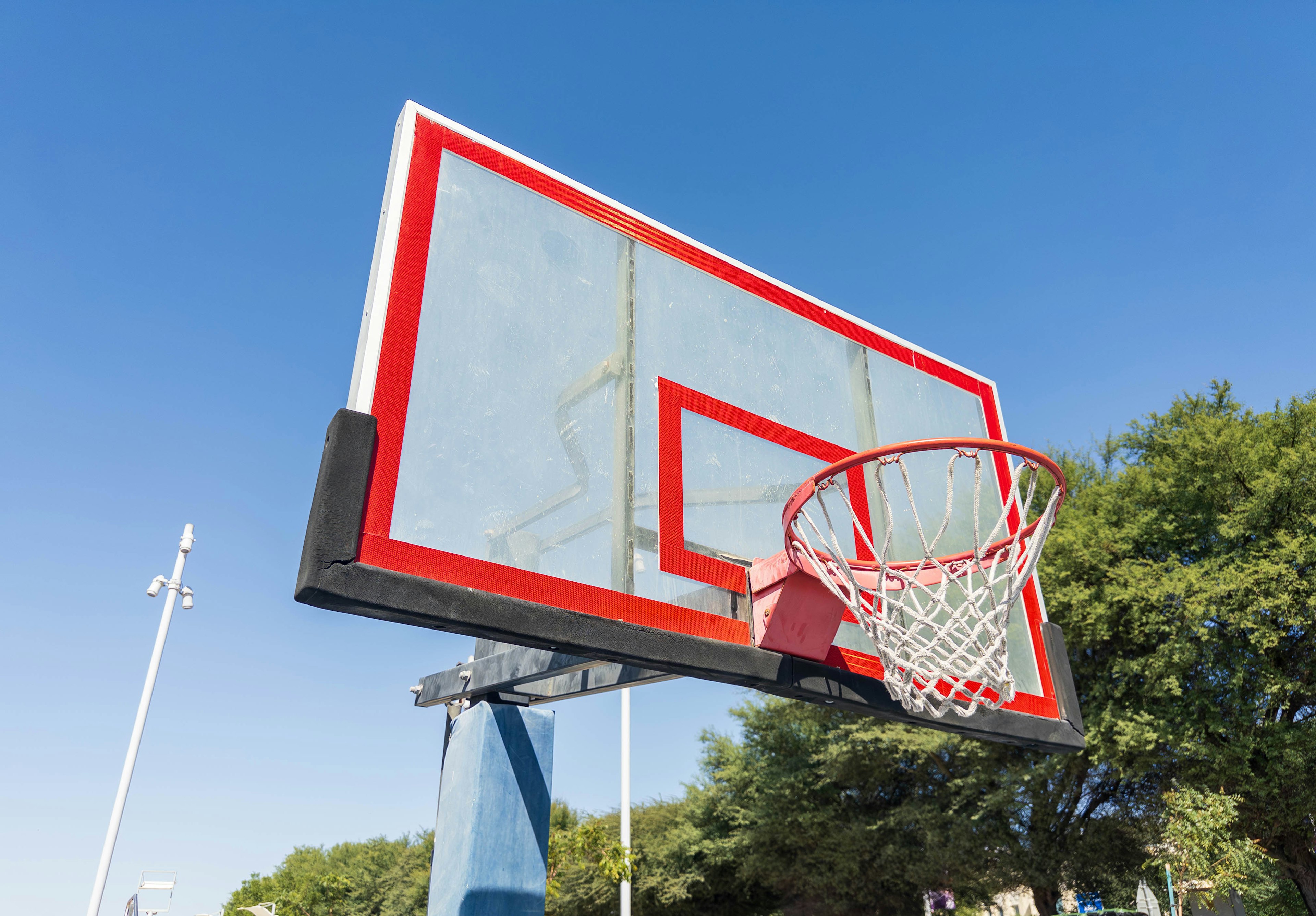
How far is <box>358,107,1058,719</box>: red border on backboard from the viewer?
346cm

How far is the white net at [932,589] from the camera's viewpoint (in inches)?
158

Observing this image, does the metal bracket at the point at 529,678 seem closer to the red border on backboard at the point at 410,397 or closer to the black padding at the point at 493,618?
the black padding at the point at 493,618

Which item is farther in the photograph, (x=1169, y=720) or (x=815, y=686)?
(x=1169, y=720)

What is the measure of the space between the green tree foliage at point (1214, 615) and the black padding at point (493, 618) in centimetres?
1075

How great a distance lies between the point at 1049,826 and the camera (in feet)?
54.7

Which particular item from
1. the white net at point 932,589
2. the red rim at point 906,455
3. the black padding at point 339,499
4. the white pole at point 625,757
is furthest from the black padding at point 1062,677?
the white pole at point 625,757

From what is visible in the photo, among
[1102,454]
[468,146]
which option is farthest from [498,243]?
[1102,454]

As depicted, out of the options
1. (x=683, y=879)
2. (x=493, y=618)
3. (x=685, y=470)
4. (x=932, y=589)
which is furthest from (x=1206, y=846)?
(x=683, y=879)

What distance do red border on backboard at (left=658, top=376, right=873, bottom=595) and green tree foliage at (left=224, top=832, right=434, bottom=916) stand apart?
2981 cm

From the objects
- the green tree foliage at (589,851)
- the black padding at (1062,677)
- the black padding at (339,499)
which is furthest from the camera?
the green tree foliage at (589,851)

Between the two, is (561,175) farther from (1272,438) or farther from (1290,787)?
(1290,787)

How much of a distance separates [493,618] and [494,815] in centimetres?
388

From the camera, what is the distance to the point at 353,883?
3741cm

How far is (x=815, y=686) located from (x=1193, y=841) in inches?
440
